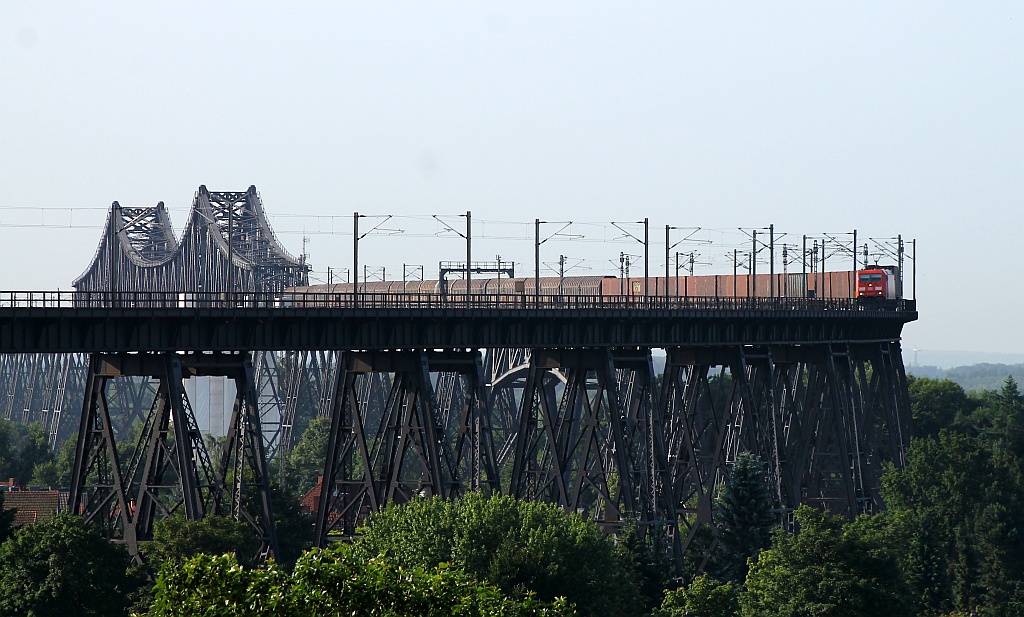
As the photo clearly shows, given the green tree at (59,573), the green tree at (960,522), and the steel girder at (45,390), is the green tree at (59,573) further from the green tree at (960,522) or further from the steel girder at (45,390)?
the steel girder at (45,390)

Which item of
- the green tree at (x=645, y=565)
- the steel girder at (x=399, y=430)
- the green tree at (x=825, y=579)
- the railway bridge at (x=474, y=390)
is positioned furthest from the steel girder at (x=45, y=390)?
the green tree at (x=825, y=579)

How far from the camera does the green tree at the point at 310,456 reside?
4639 inches

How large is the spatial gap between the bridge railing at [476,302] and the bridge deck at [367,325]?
146mm

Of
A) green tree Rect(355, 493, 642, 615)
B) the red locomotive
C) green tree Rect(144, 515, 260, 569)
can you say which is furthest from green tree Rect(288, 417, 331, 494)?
green tree Rect(144, 515, 260, 569)

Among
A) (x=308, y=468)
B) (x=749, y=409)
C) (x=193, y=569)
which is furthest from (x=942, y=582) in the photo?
(x=308, y=468)

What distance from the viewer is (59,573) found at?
41.0 meters

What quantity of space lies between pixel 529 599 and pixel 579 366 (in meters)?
28.6

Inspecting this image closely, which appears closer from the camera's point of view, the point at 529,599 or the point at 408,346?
the point at 529,599

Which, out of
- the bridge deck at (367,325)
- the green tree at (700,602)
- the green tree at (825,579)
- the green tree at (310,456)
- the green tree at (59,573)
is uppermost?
the bridge deck at (367,325)

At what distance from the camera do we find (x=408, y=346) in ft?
173

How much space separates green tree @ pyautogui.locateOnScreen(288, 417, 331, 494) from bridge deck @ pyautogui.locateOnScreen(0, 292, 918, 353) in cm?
5023

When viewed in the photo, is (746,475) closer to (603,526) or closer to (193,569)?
(603,526)

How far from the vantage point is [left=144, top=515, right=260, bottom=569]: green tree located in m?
45.6

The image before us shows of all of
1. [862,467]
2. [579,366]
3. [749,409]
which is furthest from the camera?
[862,467]
